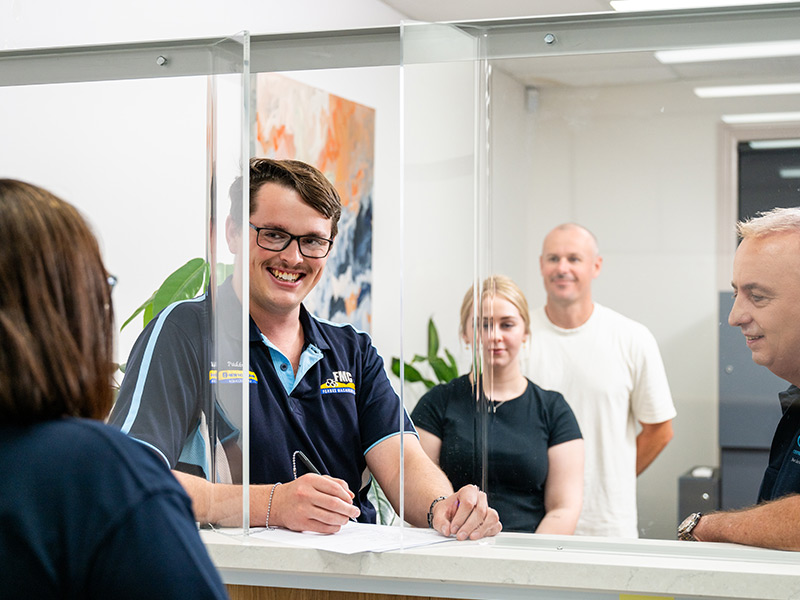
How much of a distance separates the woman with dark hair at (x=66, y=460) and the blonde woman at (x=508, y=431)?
979 mm

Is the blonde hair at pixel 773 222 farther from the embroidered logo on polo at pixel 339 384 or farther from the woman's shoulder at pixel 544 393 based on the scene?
the embroidered logo on polo at pixel 339 384

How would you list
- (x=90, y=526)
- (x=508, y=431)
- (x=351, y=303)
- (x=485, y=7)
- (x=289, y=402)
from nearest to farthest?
1. (x=90, y=526)
2. (x=508, y=431)
3. (x=289, y=402)
4. (x=351, y=303)
5. (x=485, y=7)

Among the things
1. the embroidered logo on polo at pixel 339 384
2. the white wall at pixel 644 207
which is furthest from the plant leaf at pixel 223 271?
the white wall at pixel 644 207

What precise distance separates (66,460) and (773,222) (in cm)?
129

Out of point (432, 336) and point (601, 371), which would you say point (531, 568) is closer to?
point (432, 336)

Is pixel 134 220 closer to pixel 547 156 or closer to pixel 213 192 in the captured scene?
pixel 213 192

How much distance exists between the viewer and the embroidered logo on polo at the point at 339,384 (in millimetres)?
1949

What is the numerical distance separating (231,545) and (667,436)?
3.21 ft

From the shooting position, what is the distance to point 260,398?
6.07 feet

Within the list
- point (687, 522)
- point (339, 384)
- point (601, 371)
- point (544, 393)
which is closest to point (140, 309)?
point (339, 384)

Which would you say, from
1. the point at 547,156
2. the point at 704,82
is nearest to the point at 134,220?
the point at 547,156

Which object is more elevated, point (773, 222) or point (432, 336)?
point (773, 222)

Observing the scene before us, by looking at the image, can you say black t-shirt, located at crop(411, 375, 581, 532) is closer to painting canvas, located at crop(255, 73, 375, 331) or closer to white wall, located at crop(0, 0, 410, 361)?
white wall, located at crop(0, 0, 410, 361)

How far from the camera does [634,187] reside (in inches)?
77.0
